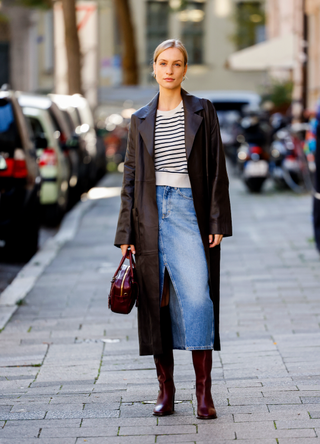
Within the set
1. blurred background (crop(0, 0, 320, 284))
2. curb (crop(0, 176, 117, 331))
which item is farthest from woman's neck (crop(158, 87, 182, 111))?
blurred background (crop(0, 0, 320, 284))

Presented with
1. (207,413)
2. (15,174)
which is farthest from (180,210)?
(15,174)

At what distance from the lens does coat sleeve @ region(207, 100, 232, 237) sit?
4121 mm

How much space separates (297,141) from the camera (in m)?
14.3

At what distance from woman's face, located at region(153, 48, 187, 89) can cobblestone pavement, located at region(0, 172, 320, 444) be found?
1622 mm

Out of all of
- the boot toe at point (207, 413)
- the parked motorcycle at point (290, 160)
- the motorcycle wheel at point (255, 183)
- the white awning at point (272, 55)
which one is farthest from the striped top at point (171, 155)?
the white awning at point (272, 55)

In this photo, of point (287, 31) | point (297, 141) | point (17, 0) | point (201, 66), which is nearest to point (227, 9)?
point (201, 66)

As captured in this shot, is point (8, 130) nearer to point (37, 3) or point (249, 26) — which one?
point (37, 3)

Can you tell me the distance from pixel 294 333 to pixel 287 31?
75.0 feet

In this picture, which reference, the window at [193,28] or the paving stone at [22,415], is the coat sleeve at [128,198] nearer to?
the paving stone at [22,415]

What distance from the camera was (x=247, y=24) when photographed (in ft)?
146

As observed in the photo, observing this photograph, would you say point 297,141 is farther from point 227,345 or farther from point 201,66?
point 201,66

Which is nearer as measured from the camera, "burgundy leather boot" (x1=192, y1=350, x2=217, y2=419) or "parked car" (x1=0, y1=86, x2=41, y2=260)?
"burgundy leather boot" (x1=192, y1=350, x2=217, y2=419)

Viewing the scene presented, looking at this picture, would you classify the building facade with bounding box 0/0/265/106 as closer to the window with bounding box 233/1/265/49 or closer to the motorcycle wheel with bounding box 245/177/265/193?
the window with bounding box 233/1/265/49

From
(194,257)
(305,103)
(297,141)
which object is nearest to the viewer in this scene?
(194,257)
